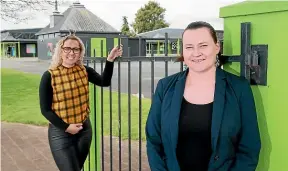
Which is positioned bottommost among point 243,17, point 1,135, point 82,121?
point 1,135

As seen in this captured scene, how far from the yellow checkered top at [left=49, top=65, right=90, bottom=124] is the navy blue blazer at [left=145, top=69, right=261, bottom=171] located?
4.57ft

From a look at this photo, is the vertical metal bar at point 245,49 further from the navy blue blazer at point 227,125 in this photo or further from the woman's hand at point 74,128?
the woman's hand at point 74,128

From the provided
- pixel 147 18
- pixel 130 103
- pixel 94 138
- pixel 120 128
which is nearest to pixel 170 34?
pixel 94 138

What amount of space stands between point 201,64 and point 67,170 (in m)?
1.84

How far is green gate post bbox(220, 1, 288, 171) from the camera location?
1.85 m

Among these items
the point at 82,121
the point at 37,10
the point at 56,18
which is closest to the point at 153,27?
the point at 56,18

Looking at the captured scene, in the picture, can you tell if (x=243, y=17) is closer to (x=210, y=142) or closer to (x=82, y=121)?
(x=210, y=142)

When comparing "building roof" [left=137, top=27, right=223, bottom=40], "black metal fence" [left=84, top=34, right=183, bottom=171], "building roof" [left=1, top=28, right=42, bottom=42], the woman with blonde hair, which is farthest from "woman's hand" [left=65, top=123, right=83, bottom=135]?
"building roof" [left=1, top=28, right=42, bottom=42]

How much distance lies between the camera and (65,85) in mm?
3092

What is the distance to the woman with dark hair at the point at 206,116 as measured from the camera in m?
1.79

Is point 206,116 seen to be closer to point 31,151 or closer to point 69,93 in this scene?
point 69,93

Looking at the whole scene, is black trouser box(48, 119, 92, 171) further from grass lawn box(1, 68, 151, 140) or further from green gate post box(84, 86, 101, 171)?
grass lawn box(1, 68, 151, 140)

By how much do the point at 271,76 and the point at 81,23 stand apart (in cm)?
3640

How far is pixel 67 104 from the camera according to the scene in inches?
122
